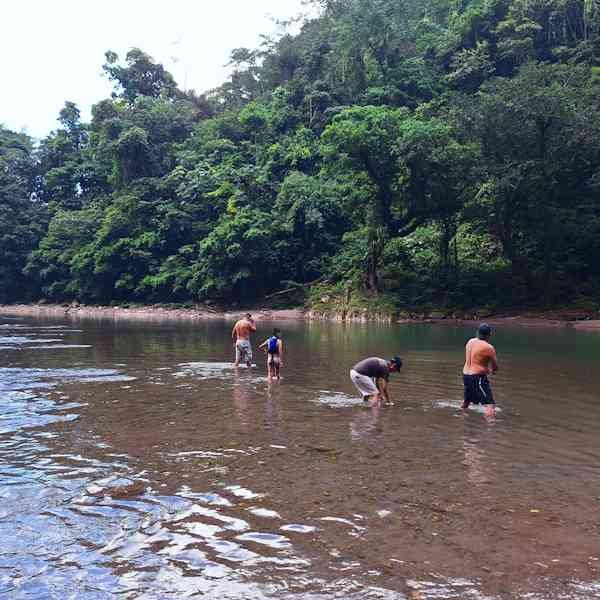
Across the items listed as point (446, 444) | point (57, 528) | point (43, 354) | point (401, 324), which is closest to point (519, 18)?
point (401, 324)

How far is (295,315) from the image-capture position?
47.3 metres

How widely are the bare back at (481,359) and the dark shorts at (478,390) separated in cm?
11

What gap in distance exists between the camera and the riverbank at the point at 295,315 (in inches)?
1437

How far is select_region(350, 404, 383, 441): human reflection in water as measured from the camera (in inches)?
378

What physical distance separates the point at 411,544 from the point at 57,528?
318cm

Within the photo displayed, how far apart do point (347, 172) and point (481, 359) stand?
120 ft

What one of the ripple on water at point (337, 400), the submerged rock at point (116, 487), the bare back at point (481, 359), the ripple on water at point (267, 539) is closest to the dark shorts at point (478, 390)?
the bare back at point (481, 359)

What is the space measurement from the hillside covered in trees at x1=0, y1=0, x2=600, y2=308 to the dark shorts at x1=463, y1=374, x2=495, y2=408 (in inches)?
1105

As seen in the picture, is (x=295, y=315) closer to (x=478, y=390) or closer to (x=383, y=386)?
(x=383, y=386)

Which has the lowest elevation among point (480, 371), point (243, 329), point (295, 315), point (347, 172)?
point (480, 371)

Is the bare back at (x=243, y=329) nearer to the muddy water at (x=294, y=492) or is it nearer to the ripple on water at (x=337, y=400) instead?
the muddy water at (x=294, y=492)

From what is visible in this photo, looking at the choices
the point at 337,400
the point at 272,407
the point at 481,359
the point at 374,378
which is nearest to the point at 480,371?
the point at 481,359

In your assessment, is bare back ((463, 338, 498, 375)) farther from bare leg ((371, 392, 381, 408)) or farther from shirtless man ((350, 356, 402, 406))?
bare leg ((371, 392, 381, 408))

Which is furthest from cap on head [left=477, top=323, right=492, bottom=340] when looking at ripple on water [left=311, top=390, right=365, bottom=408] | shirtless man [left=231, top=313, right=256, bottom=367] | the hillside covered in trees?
the hillside covered in trees
